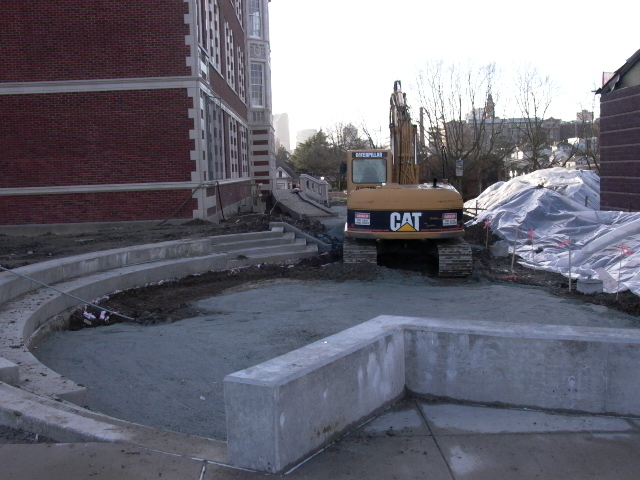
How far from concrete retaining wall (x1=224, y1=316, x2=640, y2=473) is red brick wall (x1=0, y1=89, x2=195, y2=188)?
47.5 feet

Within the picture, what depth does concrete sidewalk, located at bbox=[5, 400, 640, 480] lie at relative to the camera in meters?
3.58

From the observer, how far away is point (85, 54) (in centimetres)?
1798

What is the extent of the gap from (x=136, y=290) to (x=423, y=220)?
232 inches

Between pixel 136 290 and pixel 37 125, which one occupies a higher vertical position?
pixel 37 125

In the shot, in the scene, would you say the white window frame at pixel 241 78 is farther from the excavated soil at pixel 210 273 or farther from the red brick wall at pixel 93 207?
the excavated soil at pixel 210 273

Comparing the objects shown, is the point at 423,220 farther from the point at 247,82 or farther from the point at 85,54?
the point at 247,82

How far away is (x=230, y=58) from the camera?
28109 millimetres

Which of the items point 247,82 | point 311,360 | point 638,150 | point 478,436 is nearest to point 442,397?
point 478,436

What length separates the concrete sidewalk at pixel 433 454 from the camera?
358 cm

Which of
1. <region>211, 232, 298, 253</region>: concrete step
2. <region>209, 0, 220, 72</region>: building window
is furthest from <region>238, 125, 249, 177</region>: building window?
<region>211, 232, 298, 253</region>: concrete step

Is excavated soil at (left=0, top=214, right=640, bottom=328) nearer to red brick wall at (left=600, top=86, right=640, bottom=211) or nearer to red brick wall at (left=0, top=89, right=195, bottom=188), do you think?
red brick wall at (left=0, top=89, right=195, bottom=188)

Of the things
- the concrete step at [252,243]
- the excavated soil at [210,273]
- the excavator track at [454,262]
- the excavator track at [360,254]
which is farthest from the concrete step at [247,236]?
the excavator track at [454,262]

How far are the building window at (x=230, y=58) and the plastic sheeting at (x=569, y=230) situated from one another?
1202cm

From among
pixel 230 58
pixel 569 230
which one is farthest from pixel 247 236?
pixel 230 58
